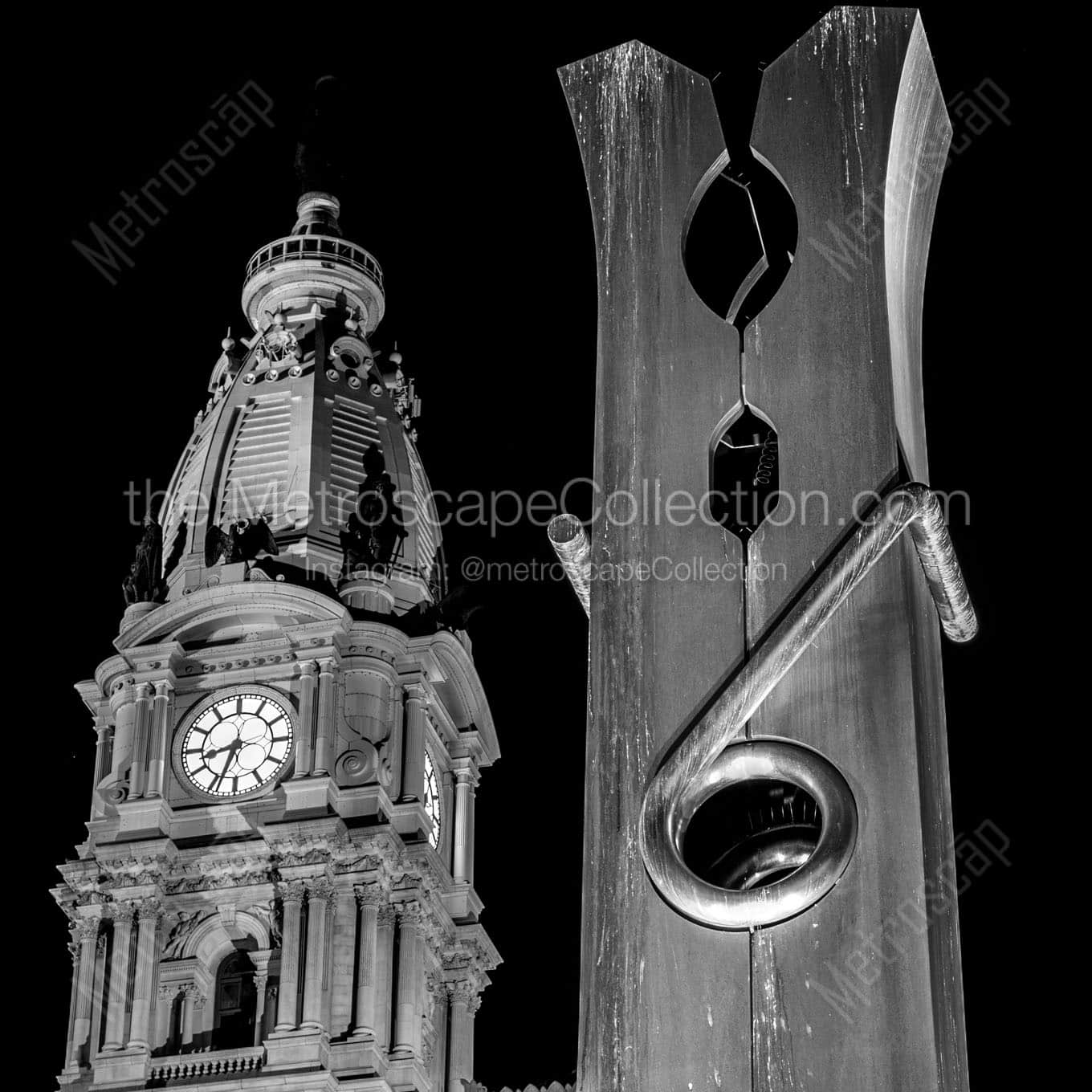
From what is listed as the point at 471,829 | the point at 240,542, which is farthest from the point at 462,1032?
the point at 240,542

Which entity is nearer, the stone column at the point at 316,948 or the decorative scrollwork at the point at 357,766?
the stone column at the point at 316,948

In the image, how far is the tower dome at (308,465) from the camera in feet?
226

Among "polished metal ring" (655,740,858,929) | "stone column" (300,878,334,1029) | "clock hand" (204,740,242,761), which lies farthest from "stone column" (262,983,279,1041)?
"polished metal ring" (655,740,858,929)

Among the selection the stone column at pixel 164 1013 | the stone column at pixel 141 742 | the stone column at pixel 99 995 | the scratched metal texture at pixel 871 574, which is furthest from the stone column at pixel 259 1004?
the scratched metal texture at pixel 871 574

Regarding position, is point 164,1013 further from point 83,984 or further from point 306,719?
point 306,719

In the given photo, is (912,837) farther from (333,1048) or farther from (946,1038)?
(333,1048)

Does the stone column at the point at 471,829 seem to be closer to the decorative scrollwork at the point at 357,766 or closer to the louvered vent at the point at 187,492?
the decorative scrollwork at the point at 357,766

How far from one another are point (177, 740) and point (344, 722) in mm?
4513

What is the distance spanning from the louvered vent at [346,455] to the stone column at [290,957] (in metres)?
11.9

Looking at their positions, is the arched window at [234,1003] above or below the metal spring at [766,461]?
above

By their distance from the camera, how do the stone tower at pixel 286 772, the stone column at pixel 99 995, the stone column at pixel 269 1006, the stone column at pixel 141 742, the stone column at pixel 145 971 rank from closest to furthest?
the stone column at pixel 269 1006 < the stone column at pixel 145 971 < the stone tower at pixel 286 772 < the stone column at pixel 99 995 < the stone column at pixel 141 742

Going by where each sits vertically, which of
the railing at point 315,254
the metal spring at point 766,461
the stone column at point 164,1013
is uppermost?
the railing at point 315,254

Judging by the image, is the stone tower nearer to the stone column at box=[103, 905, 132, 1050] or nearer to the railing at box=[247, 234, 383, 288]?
the stone column at box=[103, 905, 132, 1050]

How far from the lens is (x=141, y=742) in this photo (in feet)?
217
